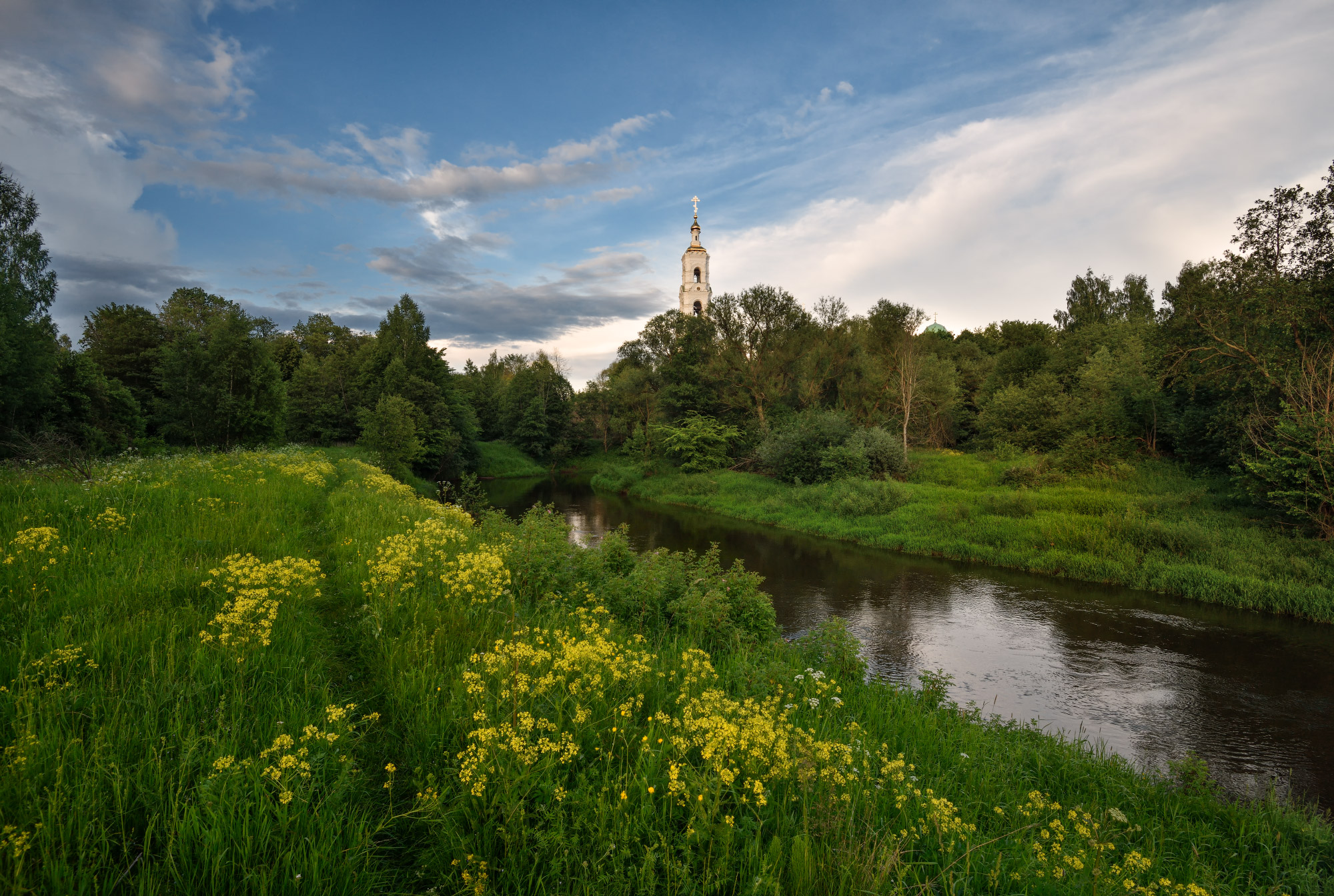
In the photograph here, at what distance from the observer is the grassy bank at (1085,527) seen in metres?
14.3

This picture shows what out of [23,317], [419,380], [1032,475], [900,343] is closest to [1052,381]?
[900,343]

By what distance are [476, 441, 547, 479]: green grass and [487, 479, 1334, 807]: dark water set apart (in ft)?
130

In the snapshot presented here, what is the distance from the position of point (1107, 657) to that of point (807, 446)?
2151 centimetres

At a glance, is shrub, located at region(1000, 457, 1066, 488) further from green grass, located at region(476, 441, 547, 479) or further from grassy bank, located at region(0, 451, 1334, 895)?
green grass, located at region(476, 441, 547, 479)

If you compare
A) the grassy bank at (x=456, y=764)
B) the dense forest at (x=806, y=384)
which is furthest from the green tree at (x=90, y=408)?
the grassy bank at (x=456, y=764)

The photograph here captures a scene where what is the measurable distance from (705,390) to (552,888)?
42.4 meters

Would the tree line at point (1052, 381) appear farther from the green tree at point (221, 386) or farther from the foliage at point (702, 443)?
the green tree at point (221, 386)

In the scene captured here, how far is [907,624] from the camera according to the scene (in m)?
13.3

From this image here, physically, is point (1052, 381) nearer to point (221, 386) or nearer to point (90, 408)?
point (221, 386)

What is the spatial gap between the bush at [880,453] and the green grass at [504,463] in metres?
34.9

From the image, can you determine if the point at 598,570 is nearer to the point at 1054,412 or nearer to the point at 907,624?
the point at 907,624

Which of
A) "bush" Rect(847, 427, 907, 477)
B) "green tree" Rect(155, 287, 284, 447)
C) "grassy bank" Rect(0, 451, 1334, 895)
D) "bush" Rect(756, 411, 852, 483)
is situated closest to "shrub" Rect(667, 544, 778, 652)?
"grassy bank" Rect(0, 451, 1334, 895)

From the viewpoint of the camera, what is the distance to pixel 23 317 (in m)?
23.1

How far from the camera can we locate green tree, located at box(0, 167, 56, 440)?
2192cm
